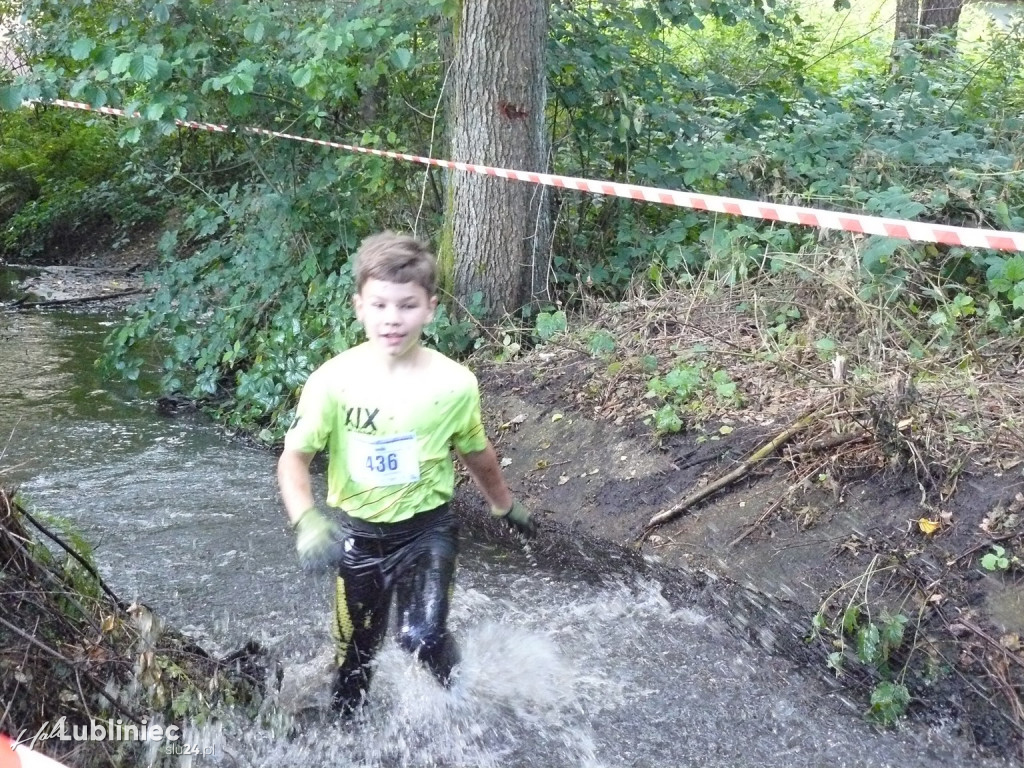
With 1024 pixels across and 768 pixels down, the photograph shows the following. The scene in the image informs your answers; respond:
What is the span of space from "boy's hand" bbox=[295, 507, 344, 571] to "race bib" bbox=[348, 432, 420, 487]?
10.2 inches

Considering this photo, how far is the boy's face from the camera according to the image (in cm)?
348

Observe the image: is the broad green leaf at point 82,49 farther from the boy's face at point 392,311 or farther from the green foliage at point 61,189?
the green foliage at point 61,189

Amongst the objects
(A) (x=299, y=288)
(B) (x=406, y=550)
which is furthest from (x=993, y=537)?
(A) (x=299, y=288)

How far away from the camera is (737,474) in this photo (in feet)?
17.7

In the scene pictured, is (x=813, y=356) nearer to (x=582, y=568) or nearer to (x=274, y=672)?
(x=582, y=568)

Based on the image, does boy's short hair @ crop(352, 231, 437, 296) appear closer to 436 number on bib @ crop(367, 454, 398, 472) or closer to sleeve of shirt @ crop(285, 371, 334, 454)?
sleeve of shirt @ crop(285, 371, 334, 454)

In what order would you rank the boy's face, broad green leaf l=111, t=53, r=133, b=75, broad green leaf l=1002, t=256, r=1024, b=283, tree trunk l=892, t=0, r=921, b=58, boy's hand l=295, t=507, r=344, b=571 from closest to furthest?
boy's hand l=295, t=507, r=344, b=571 < the boy's face < broad green leaf l=1002, t=256, r=1024, b=283 < broad green leaf l=111, t=53, r=133, b=75 < tree trunk l=892, t=0, r=921, b=58

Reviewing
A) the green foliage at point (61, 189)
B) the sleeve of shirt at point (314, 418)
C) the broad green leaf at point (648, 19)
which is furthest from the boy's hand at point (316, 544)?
the green foliage at point (61, 189)

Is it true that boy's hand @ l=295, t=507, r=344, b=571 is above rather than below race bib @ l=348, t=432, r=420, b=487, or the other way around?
below

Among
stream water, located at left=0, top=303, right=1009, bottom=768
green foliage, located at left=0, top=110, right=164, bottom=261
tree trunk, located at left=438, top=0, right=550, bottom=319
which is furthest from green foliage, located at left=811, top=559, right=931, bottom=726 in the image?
green foliage, located at left=0, top=110, right=164, bottom=261

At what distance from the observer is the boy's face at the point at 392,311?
11.4 feet

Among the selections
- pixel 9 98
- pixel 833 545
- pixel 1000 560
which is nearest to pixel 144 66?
pixel 9 98

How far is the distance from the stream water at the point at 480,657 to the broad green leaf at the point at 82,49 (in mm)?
2635

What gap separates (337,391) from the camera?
11.7 feet
